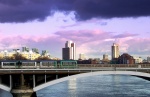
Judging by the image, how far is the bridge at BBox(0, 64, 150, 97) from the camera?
204 ft

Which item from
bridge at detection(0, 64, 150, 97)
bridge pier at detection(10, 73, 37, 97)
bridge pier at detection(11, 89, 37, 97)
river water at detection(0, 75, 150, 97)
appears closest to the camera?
bridge pier at detection(11, 89, 37, 97)

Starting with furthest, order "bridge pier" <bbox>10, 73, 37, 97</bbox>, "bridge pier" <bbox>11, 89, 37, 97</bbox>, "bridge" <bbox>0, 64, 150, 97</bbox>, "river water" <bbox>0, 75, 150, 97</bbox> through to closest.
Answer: "river water" <bbox>0, 75, 150, 97</bbox>, "bridge" <bbox>0, 64, 150, 97</bbox>, "bridge pier" <bbox>10, 73, 37, 97</bbox>, "bridge pier" <bbox>11, 89, 37, 97</bbox>

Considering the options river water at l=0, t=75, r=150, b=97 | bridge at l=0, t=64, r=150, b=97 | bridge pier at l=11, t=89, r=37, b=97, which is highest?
bridge at l=0, t=64, r=150, b=97

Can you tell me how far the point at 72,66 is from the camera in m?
68.5

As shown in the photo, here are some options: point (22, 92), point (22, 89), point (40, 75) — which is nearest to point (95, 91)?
point (40, 75)

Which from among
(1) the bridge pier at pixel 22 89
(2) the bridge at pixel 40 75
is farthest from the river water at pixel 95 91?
(1) the bridge pier at pixel 22 89

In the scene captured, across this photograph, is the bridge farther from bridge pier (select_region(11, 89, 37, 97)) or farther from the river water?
the river water

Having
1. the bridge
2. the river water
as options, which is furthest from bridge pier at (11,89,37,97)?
the river water

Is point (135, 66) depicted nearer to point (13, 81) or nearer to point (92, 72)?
point (92, 72)

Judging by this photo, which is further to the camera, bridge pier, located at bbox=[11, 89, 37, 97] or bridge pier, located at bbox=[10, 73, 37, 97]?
bridge pier, located at bbox=[10, 73, 37, 97]

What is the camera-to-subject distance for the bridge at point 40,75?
204ft

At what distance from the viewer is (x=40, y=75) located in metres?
64.1

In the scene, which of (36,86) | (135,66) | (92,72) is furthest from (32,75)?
(135,66)

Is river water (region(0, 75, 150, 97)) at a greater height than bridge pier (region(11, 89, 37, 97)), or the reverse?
bridge pier (region(11, 89, 37, 97))
